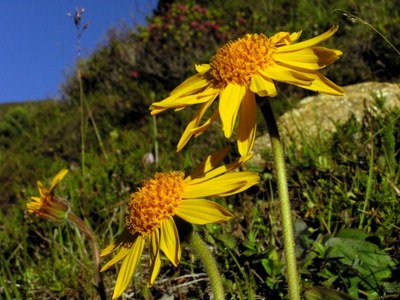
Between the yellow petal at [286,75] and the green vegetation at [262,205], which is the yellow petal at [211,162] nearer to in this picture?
the yellow petal at [286,75]

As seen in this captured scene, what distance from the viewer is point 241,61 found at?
137cm

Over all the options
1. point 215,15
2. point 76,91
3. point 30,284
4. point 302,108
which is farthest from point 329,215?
point 76,91

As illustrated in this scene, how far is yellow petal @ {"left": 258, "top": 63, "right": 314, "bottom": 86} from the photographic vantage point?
118cm

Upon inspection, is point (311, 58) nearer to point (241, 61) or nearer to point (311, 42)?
point (311, 42)

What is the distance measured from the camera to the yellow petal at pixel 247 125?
125 centimetres

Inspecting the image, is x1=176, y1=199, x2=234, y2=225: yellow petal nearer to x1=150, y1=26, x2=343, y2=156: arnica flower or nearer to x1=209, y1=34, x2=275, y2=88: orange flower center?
x1=150, y1=26, x2=343, y2=156: arnica flower

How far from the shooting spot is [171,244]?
123 centimetres

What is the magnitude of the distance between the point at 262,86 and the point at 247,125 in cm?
9

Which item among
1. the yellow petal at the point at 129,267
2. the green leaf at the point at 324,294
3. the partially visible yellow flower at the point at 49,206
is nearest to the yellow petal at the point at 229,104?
the yellow petal at the point at 129,267

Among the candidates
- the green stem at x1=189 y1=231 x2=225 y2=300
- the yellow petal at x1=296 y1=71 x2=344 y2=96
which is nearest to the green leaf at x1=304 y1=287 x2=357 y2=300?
the green stem at x1=189 y1=231 x2=225 y2=300

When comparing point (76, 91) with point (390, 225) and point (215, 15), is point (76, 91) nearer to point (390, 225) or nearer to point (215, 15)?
point (215, 15)

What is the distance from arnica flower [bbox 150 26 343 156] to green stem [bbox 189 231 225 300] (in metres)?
0.21

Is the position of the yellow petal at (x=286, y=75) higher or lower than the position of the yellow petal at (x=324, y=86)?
higher

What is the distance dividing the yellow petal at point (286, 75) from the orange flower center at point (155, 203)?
0.33m
